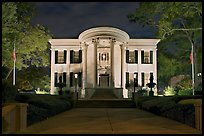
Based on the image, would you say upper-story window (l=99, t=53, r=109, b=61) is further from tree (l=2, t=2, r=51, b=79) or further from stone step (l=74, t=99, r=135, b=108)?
stone step (l=74, t=99, r=135, b=108)

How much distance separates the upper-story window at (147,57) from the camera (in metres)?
49.2

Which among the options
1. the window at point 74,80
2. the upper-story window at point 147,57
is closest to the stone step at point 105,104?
the window at point 74,80

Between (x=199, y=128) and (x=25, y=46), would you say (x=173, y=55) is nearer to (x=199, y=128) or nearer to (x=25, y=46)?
(x=25, y=46)

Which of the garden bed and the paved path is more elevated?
the garden bed

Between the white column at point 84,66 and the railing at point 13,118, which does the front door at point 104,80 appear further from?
the railing at point 13,118

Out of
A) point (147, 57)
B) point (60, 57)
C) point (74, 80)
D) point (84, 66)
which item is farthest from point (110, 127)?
point (60, 57)

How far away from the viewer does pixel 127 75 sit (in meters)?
48.7

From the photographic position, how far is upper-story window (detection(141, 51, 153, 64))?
49.2 m

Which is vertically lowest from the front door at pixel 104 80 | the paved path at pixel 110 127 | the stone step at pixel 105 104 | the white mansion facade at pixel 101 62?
the stone step at pixel 105 104

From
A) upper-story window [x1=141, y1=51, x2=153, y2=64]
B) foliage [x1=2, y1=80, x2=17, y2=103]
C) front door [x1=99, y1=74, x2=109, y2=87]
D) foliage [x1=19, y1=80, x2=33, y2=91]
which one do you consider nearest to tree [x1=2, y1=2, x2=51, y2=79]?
foliage [x1=19, y1=80, x2=33, y2=91]

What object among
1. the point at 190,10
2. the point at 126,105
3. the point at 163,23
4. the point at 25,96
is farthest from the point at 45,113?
the point at 126,105

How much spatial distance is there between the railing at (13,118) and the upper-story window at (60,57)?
1447 inches

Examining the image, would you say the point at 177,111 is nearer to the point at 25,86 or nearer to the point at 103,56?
the point at 25,86

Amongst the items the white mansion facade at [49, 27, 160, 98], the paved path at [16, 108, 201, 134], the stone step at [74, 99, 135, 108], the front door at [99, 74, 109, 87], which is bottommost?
the stone step at [74, 99, 135, 108]
